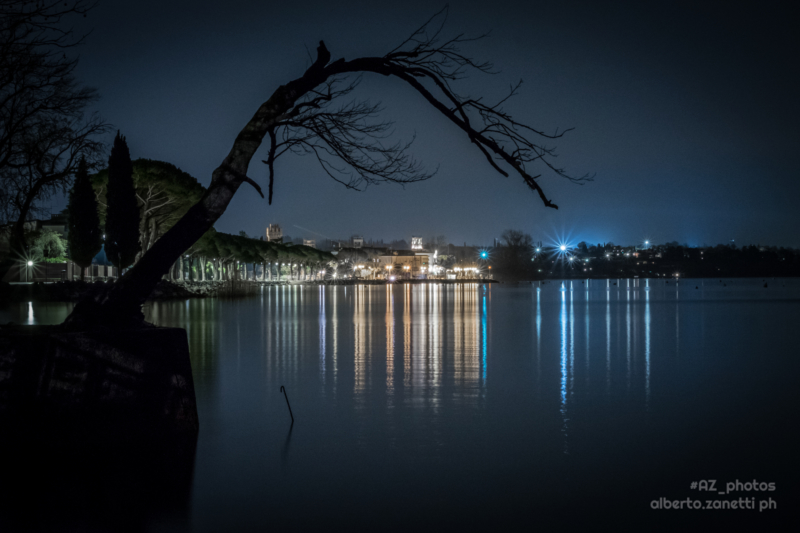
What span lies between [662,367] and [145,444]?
1067 centimetres

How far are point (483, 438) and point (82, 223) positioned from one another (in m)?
42.6

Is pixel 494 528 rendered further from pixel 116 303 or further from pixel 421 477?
pixel 116 303

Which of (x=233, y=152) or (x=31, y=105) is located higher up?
(x=31, y=105)

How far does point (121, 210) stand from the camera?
43812 millimetres

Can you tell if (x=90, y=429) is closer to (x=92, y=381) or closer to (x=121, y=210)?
(x=92, y=381)

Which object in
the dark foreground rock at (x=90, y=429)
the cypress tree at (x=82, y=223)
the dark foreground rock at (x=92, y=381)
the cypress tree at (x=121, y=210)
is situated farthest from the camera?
the cypress tree at (x=82, y=223)

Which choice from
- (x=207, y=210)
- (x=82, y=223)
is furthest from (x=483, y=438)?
(x=82, y=223)

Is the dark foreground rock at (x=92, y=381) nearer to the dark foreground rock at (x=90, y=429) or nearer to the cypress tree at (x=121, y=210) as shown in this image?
the dark foreground rock at (x=90, y=429)

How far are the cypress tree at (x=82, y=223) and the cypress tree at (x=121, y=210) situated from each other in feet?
3.87

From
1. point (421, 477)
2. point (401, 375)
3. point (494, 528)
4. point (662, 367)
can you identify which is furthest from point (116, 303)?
point (662, 367)

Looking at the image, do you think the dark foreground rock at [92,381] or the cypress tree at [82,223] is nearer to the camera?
the dark foreground rock at [92,381]

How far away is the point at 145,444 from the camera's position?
645cm

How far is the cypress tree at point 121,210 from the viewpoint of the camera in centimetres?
4303

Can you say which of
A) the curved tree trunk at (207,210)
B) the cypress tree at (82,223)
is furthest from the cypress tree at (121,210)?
the curved tree trunk at (207,210)
